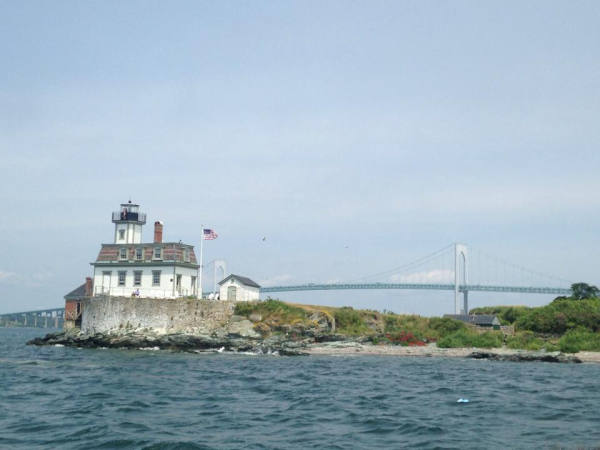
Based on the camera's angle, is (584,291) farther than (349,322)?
Yes

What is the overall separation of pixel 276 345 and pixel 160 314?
30.3 ft

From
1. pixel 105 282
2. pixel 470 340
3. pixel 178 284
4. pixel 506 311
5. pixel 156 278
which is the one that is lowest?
pixel 470 340

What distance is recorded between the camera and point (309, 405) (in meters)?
22.5

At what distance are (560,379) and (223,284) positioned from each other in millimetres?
31783

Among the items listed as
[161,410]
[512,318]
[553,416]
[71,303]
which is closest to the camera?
[553,416]

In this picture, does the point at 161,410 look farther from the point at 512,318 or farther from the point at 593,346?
the point at 512,318

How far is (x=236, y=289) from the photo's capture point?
2142 inches

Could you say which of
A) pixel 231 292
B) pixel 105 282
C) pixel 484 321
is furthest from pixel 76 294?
pixel 484 321

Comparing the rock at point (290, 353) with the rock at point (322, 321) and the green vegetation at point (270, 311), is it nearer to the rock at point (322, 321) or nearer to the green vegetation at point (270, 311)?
the green vegetation at point (270, 311)

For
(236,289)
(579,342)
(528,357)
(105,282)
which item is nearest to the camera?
(528,357)

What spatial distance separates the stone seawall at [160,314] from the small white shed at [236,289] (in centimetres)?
462

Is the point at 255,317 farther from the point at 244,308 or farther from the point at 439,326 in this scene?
the point at 439,326

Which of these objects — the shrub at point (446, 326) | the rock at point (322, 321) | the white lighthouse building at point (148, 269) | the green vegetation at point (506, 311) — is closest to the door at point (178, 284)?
the white lighthouse building at point (148, 269)

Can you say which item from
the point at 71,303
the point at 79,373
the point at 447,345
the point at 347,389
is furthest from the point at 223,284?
the point at 347,389
